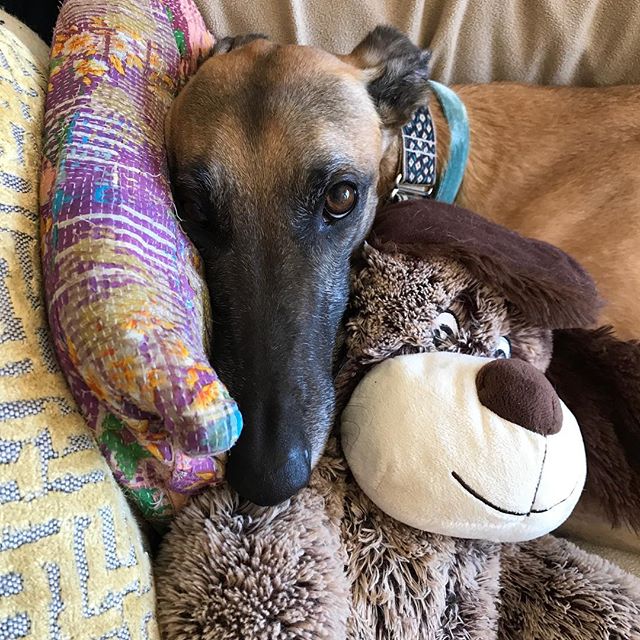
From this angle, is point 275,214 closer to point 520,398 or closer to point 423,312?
point 423,312

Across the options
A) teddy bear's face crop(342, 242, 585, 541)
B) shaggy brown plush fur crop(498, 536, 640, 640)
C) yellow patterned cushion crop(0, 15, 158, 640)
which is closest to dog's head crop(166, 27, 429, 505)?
teddy bear's face crop(342, 242, 585, 541)

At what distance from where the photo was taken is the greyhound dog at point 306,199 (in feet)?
3.74

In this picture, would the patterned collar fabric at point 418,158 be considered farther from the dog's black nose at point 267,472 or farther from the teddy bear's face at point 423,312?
the dog's black nose at point 267,472

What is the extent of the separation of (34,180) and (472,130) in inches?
49.2

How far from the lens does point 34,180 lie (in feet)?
3.44

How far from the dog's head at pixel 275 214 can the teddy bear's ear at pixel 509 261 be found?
0.51ft

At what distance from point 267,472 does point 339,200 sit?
2.03 ft

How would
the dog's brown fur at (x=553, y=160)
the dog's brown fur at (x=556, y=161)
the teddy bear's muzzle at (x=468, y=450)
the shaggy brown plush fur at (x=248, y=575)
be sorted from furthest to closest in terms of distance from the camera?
1. the dog's brown fur at (x=556, y=161)
2. the dog's brown fur at (x=553, y=160)
3. the teddy bear's muzzle at (x=468, y=450)
4. the shaggy brown plush fur at (x=248, y=575)

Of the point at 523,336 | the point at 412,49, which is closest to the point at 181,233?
the point at 523,336

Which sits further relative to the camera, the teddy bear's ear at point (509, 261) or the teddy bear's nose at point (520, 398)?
the teddy bear's ear at point (509, 261)

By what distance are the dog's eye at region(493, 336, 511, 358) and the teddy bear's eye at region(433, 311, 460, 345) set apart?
92mm

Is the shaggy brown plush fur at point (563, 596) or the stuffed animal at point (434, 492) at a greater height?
the stuffed animal at point (434, 492)

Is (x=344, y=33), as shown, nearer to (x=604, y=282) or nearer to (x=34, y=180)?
(x=604, y=282)

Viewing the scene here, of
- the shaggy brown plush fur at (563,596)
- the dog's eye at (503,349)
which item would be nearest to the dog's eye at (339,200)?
the dog's eye at (503,349)
